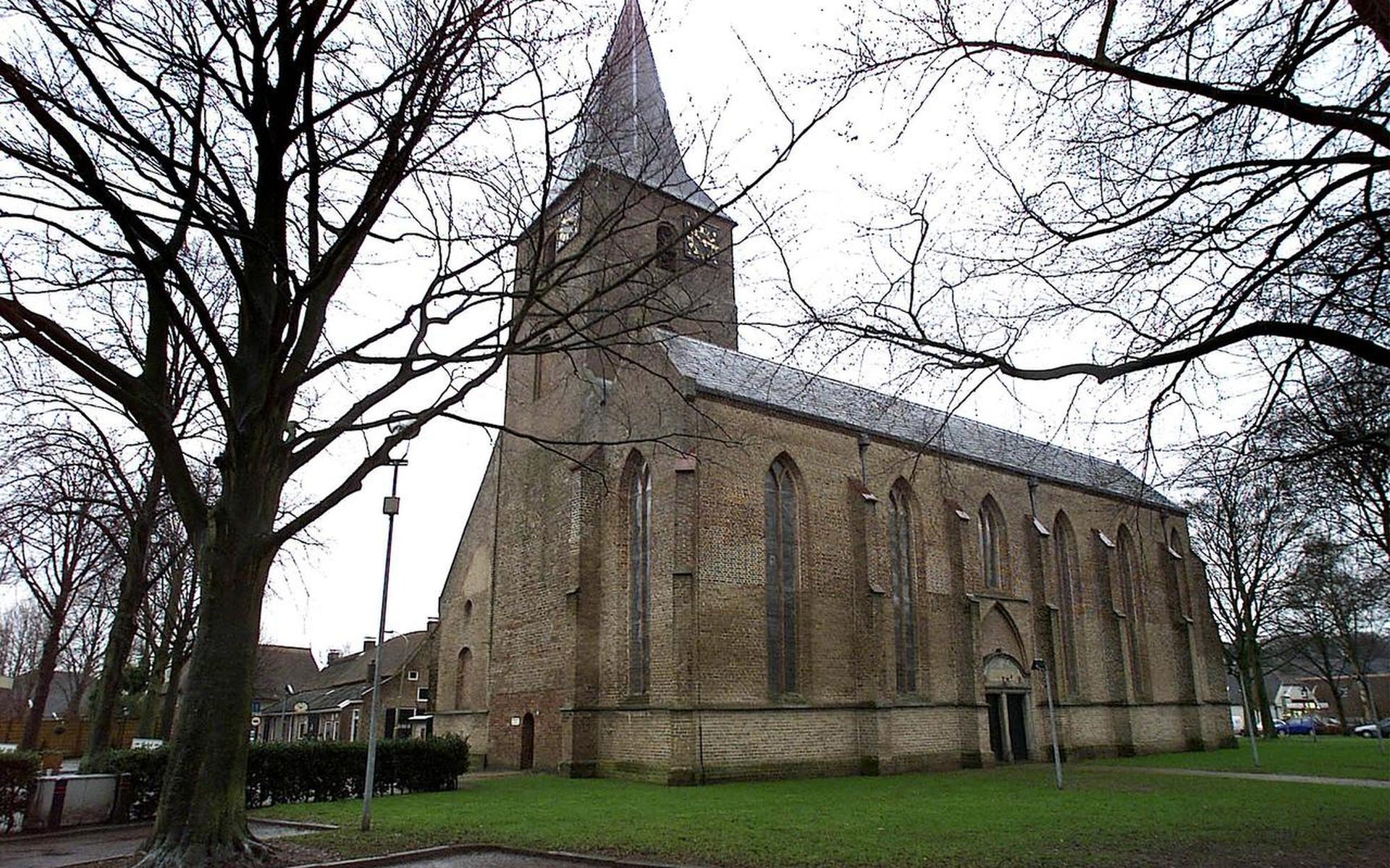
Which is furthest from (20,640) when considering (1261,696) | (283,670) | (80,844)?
(1261,696)

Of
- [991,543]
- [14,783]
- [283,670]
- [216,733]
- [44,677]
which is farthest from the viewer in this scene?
A: [283,670]

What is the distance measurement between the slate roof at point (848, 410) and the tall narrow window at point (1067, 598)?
1.95m

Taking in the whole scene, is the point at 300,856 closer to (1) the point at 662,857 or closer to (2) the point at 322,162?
(1) the point at 662,857

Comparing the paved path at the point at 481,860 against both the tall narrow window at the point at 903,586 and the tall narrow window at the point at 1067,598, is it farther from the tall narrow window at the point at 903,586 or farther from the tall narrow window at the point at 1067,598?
the tall narrow window at the point at 1067,598

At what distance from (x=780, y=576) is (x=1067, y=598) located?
48.7ft

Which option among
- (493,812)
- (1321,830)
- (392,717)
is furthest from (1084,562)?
(392,717)

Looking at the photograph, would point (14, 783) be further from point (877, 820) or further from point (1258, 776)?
point (1258, 776)

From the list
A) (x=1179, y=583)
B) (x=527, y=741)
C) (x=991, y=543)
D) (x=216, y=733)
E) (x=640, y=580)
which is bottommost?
(x=527, y=741)

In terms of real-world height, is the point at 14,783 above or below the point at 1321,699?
above

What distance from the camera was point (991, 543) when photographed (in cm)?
3131

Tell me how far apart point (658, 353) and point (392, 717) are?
109 feet

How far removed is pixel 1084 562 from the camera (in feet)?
113

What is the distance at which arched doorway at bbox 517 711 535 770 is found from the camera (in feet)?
84.6

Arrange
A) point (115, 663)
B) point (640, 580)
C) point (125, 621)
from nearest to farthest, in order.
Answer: point (115, 663), point (125, 621), point (640, 580)
